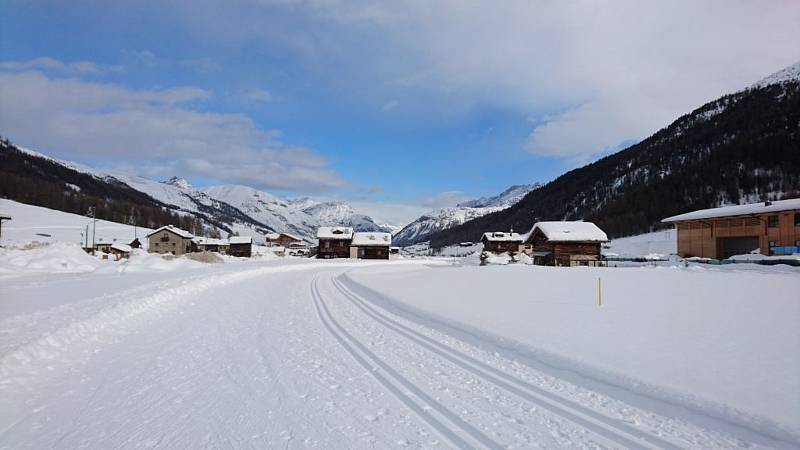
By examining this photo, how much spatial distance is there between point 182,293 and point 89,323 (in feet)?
27.7

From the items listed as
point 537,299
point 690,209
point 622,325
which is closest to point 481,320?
point 622,325

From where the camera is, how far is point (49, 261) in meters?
32.6

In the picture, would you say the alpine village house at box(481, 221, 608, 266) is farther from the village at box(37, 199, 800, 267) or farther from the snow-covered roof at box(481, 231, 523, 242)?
the snow-covered roof at box(481, 231, 523, 242)

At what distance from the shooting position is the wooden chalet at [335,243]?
84544 millimetres

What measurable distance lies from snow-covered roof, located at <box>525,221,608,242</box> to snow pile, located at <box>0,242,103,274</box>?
150 feet

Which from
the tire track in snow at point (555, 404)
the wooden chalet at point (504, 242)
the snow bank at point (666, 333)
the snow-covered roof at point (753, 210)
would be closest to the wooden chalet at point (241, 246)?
the wooden chalet at point (504, 242)

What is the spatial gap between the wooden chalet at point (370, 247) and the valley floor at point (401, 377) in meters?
70.8

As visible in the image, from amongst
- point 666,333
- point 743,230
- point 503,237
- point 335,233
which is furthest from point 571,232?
point 335,233

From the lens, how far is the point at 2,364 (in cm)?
716

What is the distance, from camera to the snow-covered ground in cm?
486

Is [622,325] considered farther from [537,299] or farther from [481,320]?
[537,299]

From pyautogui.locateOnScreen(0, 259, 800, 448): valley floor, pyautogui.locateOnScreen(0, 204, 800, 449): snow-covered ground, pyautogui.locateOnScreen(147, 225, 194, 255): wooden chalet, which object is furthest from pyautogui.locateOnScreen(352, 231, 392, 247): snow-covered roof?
pyautogui.locateOnScreen(0, 259, 800, 448): valley floor

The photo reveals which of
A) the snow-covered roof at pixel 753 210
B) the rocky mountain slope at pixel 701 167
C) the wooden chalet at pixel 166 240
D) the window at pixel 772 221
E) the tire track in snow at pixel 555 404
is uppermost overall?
the rocky mountain slope at pixel 701 167

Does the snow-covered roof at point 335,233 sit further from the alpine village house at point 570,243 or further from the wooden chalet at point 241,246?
the alpine village house at point 570,243
